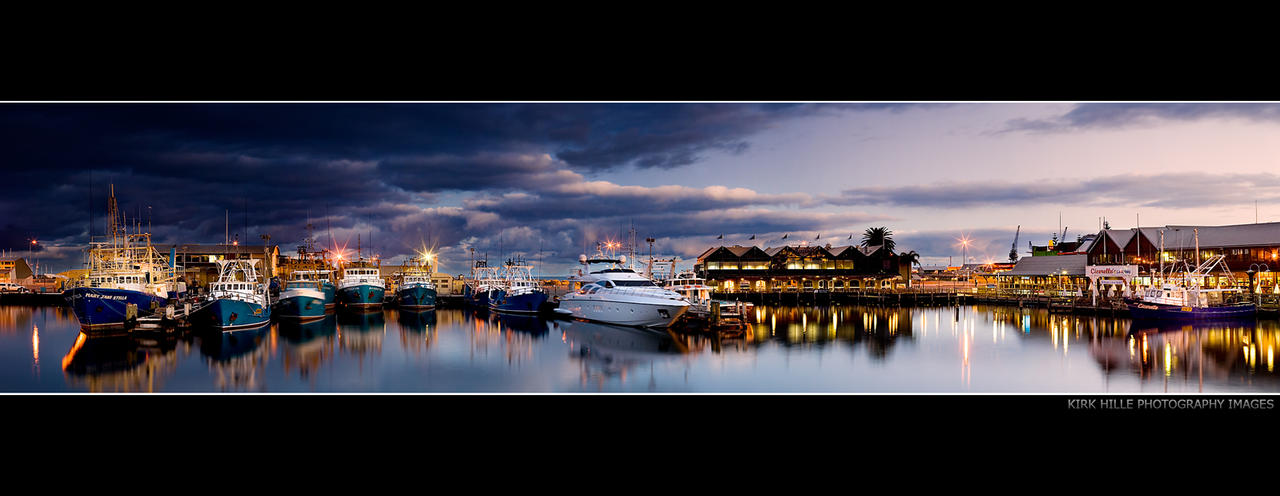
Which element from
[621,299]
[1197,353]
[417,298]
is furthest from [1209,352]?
[417,298]

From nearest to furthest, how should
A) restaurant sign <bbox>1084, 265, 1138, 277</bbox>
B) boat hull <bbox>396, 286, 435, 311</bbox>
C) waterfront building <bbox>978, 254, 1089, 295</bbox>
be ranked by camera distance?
restaurant sign <bbox>1084, 265, 1138, 277</bbox>, boat hull <bbox>396, 286, 435, 311</bbox>, waterfront building <bbox>978, 254, 1089, 295</bbox>

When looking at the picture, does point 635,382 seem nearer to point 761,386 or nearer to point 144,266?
point 761,386

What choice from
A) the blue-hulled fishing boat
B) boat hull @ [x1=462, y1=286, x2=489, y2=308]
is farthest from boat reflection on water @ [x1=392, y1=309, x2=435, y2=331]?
the blue-hulled fishing boat

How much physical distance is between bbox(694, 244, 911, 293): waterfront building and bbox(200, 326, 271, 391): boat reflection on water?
92.9 ft

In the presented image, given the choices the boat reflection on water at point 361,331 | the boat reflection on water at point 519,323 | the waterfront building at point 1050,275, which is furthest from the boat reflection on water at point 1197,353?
the boat reflection on water at point 361,331

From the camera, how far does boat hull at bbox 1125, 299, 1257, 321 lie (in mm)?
22438

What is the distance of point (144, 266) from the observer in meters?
20.4

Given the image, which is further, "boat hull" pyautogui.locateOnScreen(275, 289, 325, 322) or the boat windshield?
"boat hull" pyautogui.locateOnScreen(275, 289, 325, 322)

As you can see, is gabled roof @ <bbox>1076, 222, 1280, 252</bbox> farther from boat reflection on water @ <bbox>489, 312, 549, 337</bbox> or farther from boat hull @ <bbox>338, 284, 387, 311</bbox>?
boat hull @ <bbox>338, 284, 387, 311</bbox>

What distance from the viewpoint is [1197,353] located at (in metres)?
15.6

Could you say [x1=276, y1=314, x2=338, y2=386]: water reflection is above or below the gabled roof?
below

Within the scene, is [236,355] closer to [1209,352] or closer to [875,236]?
[1209,352]
